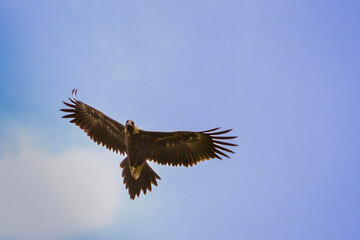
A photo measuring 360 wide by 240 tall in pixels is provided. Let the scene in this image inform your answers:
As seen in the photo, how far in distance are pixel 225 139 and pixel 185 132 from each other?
106 cm

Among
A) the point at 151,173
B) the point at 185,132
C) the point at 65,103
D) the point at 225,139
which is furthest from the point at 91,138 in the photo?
the point at 225,139

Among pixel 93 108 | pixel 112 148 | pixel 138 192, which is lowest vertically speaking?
pixel 138 192

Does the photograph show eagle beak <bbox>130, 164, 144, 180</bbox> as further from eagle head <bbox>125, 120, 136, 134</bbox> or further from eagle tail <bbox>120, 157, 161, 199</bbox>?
eagle head <bbox>125, 120, 136, 134</bbox>

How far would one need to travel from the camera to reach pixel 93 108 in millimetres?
9219

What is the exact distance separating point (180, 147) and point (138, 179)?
1335mm

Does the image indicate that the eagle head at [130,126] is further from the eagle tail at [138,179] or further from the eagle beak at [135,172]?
the eagle beak at [135,172]

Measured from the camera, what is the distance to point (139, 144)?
356 inches

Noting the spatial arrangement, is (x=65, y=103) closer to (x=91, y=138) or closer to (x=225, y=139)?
(x=91, y=138)

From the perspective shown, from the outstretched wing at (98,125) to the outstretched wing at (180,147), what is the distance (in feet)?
2.53

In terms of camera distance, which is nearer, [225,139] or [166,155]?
[225,139]

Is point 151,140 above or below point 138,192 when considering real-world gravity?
above

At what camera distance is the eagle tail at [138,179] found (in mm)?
8930

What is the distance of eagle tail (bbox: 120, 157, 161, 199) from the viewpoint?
893 cm

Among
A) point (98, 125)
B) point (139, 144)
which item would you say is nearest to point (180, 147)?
point (139, 144)
